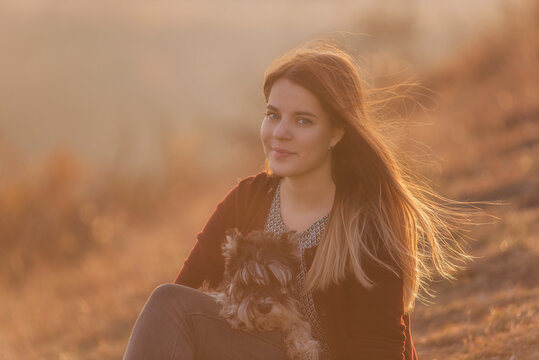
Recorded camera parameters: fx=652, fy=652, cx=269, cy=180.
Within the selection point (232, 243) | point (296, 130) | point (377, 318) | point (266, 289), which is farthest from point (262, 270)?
point (296, 130)

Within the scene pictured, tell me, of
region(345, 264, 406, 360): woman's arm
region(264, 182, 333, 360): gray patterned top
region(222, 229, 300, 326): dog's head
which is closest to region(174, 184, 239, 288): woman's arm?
region(264, 182, 333, 360): gray patterned top

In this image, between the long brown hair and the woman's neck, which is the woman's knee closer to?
the long brown hair

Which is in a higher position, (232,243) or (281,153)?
(281,153)

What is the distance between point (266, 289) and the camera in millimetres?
2697

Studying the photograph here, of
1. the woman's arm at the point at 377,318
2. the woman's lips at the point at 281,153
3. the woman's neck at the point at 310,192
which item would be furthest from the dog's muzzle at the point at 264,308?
the woman's lips at the point at 281,153

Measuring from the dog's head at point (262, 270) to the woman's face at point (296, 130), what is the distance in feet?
1.10

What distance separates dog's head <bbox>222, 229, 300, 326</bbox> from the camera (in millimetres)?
2680

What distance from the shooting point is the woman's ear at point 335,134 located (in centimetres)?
303

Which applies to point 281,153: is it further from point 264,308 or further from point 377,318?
point 377,318

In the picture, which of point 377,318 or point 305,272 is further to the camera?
point 305,272

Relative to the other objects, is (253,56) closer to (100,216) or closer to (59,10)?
(100,216)

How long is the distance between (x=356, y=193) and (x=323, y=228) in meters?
0.22

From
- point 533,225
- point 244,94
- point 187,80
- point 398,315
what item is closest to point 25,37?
point 187,80

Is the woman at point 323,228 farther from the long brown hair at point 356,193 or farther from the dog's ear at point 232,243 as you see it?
the dog's ear at point 232,243
